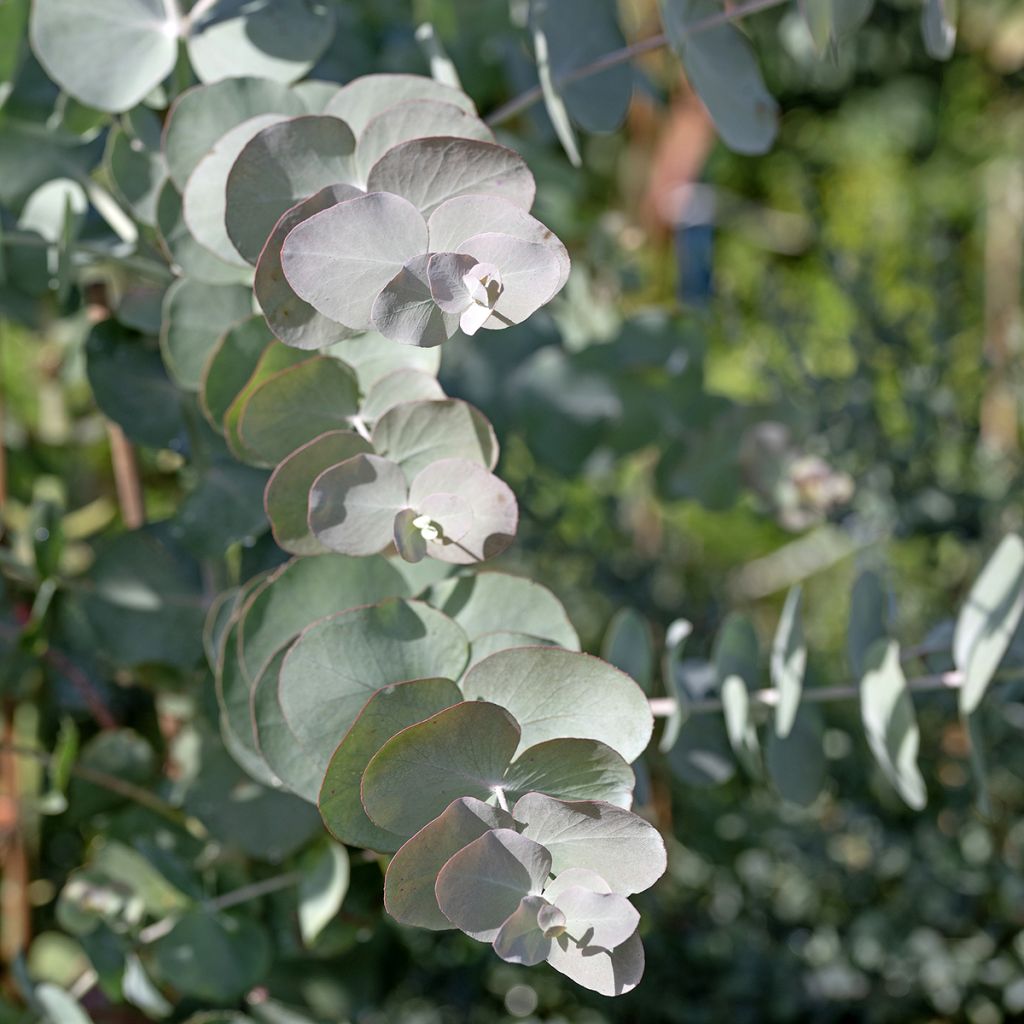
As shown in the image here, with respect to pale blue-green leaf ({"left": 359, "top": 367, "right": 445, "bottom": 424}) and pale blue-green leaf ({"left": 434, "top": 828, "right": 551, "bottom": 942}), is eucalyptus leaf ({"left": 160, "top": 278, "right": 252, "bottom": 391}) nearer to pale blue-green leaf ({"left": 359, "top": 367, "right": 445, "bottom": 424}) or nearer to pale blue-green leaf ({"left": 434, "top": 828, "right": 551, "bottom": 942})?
pale blue-green leaf ({"left": 359, "top": 367, "right": 445, "bottom": 424})

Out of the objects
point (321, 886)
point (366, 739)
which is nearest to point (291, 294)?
point (366, 739)

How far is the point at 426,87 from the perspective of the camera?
15.9 inches

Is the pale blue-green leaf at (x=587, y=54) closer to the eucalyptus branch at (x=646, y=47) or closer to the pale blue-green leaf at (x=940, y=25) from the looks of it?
the eucalyptus branch at (x=646, y=47)

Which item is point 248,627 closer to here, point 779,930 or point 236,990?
point 236,990

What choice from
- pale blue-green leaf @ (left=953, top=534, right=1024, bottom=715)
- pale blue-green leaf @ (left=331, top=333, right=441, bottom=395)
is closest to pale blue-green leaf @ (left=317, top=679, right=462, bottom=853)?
pale blue-green leaf @ (left=331, top=333, right=441, bottom=395)

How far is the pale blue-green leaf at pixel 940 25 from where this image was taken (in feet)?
1.48

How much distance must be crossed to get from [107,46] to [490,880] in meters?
0.35

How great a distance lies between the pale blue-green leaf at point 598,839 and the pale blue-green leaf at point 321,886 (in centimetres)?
17

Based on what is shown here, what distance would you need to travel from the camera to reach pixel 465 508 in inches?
13.8

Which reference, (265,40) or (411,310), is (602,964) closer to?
(411,310)

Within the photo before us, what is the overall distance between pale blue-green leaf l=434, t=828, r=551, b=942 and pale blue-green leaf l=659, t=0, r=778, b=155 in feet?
1.08

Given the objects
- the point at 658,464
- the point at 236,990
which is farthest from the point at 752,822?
the point at 236,990

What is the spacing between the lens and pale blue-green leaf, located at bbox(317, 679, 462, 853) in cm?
34

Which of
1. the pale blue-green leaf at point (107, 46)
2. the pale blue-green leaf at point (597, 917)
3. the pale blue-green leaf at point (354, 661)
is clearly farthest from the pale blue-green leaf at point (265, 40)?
the pale blue-green leaf at point (597, 917)
